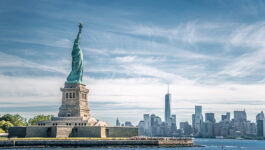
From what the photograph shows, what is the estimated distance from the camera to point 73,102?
115375mm

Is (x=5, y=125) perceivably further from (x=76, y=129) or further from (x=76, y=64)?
(x=76, y=129)

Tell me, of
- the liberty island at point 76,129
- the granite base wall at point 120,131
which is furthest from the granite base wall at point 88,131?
the granite base wall at point 120,131

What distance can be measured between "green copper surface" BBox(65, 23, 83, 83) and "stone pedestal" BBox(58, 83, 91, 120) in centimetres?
225

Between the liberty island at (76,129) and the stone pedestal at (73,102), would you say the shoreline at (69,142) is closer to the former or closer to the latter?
the liberty island at (76,129)

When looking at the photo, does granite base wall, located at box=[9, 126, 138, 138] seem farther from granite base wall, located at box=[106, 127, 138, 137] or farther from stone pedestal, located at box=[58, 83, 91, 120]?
stone pedestal, located at box=[58, 83, 91, 120]

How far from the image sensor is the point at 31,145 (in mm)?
96562

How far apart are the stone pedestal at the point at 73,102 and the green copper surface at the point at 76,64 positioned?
88.7 inches

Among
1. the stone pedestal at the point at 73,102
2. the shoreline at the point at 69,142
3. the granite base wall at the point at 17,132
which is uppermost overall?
the stone pedestal at the point at 73,102

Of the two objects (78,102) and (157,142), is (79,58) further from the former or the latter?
(157,142)

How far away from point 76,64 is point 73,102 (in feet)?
39.3

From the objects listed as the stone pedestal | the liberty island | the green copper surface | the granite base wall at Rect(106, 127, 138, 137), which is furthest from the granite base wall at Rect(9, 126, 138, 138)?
the green copper surface

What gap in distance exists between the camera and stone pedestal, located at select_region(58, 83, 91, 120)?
11419 centimetres

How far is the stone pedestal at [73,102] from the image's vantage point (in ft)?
375

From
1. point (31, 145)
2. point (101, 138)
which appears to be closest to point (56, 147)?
point (31, 145)
